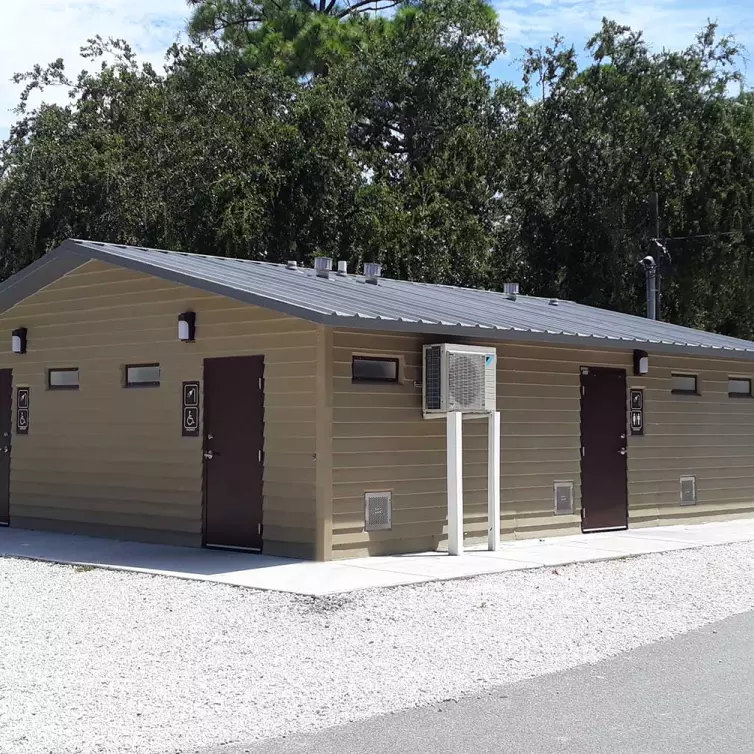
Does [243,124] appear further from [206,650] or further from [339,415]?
[206,650]

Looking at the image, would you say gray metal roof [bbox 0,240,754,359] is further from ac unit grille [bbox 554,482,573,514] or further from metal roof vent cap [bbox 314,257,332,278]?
ac unit grille [bbox 554,482,573,514]

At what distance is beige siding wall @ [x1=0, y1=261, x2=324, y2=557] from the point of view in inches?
408

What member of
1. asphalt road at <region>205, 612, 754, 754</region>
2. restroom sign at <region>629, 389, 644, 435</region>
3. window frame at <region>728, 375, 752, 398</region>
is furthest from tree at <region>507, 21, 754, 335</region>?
asphalt road at <region>205, 612, 754, 754</region>

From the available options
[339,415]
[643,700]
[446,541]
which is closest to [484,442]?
[446,541]

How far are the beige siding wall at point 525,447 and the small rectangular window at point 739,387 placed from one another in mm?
143

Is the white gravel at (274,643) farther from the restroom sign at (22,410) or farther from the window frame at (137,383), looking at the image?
the restroom sign at (22,410)

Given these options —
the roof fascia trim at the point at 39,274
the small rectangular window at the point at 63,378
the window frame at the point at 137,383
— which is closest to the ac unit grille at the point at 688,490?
the window frame at the point at 137,383

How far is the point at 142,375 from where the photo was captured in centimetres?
1218

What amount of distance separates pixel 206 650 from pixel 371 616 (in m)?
1.42

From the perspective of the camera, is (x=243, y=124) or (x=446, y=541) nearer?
(x=446, y=541)

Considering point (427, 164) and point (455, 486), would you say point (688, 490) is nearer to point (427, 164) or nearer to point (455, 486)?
point (455, 486)

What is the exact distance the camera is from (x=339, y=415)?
33.3ft

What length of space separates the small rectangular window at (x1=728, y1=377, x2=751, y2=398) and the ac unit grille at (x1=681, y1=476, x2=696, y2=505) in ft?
5.11

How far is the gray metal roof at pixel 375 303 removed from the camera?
10.1 m
